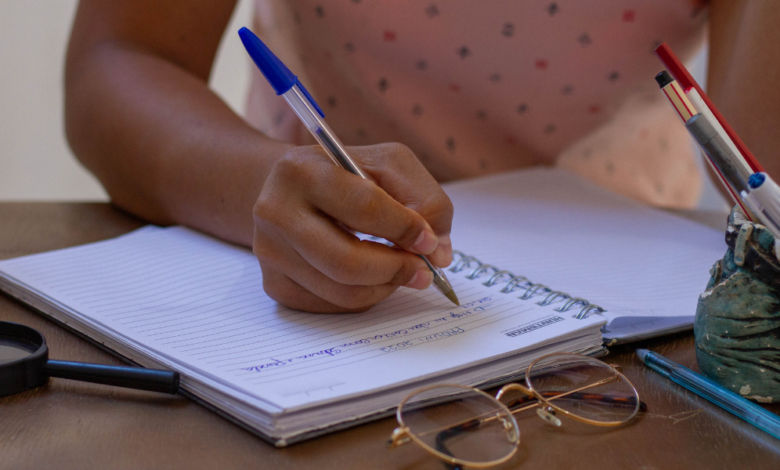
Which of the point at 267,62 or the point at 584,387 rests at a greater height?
the point at 267,62

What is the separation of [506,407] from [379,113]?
71 cm

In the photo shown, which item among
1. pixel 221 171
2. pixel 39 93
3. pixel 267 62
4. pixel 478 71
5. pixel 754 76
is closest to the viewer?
pixel 267 62

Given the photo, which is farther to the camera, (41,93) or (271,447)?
(41,93)

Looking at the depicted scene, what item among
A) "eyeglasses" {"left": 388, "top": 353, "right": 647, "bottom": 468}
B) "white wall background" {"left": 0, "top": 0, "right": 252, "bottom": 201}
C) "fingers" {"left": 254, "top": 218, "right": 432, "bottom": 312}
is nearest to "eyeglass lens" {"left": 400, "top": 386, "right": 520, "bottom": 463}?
"eyeglasses" {"left": 388, "top": 353, "right": 647, "bottom": 468}

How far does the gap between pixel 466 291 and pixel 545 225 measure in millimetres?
258

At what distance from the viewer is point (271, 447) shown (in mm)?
336

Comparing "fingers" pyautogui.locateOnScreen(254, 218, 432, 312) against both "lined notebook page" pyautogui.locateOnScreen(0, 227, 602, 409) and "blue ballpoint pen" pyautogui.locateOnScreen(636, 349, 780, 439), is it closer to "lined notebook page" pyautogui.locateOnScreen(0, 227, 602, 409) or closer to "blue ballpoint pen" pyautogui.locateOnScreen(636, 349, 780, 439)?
"lined notebook page" pyautogui.locateOnScreen(0, 227, 602, 409)

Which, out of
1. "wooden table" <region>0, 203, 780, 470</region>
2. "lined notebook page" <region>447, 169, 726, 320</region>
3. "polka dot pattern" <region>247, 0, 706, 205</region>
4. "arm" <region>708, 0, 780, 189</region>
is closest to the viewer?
"wooden table" <region>0, 203, 780, 470</region>

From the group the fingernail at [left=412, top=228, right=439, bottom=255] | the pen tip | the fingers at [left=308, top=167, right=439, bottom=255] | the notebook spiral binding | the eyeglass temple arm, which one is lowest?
the eyeglass temple arm

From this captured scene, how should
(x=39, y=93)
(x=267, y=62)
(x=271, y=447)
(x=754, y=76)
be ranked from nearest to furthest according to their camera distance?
(x=271, y=447) → (x=267, y=62) → (x=754, y=76) → (x=39, y=93)

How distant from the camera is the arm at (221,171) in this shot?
0.43 m

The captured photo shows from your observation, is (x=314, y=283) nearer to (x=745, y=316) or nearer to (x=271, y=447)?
(x=271, y=447)

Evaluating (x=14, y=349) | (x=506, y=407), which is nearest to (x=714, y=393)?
(x=506, y=407)

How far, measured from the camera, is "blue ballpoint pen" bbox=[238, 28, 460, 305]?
0.44 metres
